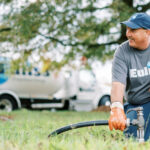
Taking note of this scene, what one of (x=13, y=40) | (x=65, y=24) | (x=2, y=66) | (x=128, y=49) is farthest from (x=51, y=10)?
(x=128, y=49)

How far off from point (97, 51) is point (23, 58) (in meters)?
3.11

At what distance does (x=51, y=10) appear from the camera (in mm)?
10844

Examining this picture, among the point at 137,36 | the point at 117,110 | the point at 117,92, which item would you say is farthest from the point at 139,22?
the point at 117,110

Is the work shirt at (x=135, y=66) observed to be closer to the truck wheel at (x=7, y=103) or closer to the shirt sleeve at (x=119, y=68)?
the shirt sleeve at (x=119, y=68)

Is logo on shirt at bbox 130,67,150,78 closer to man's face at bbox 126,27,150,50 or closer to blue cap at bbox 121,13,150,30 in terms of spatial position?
man's face at bbox 126,27,150,50

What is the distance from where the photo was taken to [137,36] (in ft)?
13.2

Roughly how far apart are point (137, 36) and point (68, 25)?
855 cm

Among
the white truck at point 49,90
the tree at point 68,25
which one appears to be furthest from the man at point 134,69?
the white truck at point 49,90

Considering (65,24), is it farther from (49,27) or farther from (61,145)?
(61,145)

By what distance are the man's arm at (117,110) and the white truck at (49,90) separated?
11943 millimetres

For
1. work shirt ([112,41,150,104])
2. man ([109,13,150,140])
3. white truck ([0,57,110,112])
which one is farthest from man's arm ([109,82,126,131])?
white truck ([0,57,110,112])

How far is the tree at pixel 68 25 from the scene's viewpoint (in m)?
11.0

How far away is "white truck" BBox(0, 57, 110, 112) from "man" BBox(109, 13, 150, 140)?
38.1 feet

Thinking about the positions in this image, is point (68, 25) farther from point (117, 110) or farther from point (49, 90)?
point (117, 110)
